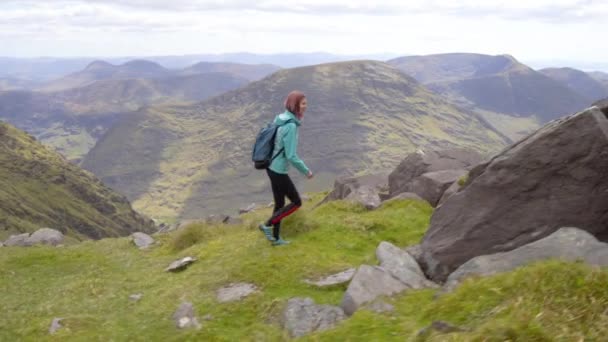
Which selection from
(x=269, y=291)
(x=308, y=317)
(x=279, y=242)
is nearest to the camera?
(x=308, y=317)

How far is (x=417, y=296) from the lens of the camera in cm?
1359

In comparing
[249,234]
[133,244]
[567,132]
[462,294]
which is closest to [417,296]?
[462,294]

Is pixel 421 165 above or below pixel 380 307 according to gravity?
below

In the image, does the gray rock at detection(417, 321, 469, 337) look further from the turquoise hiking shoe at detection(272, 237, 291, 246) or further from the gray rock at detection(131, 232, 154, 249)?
the gray rock at detection(131, 232, 154, 249)

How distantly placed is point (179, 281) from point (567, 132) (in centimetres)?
1437

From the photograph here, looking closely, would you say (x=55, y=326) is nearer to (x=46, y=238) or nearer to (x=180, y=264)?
(x=180, y=264)

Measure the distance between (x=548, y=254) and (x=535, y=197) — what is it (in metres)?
3.71

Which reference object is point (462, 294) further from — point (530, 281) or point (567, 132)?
point (567, 132)

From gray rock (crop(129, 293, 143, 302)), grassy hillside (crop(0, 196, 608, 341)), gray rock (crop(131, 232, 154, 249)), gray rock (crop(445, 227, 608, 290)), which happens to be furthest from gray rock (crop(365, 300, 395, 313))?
gray rock (crop(131, 232, 154, 249))

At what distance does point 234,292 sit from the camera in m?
16.6

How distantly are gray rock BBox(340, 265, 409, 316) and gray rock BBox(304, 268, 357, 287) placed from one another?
1.42 m

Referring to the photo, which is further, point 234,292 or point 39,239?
point 39,239

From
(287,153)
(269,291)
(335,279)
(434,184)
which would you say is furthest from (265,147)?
(434,184)

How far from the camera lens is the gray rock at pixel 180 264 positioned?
830 inches
